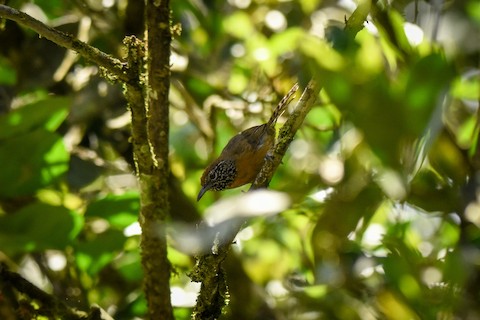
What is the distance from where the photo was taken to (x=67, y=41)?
1.34 meters

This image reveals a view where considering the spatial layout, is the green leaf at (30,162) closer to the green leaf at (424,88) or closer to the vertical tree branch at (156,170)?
the vertical tree branch at (156,170)

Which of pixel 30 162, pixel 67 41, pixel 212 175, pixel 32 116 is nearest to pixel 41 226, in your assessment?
pixel 30 162

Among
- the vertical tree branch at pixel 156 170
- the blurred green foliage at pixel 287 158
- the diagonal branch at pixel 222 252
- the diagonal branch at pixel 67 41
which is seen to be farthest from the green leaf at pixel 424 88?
the vertical tree branch at pixel 156 170

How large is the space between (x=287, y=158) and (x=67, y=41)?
1.05 metres

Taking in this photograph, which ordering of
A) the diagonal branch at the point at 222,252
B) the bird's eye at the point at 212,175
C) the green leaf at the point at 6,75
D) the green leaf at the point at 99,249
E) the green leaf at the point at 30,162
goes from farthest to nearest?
the green leaf at the point at 6,75 → the bird's eye at the point at 212,175 → the green leaf at the point at 99,249 → the green leaf at the point at 30,162 → the diagonal branch at the point at 222,252

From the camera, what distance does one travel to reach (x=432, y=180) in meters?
1.05

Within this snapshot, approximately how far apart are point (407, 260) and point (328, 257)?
0.31 m

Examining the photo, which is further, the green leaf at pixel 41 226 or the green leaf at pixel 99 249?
the green leaf at pixel 99 249

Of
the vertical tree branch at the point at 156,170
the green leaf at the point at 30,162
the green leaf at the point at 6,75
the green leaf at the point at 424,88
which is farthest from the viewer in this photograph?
the green leaf at the point at 6,75

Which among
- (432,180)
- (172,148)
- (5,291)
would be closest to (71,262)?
(5,291)

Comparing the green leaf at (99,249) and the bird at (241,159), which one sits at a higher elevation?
the bird at (241,159)

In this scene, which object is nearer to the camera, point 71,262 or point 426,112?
point 426,112

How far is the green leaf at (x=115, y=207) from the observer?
1829 mm

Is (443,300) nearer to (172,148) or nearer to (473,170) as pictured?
(473,170)
